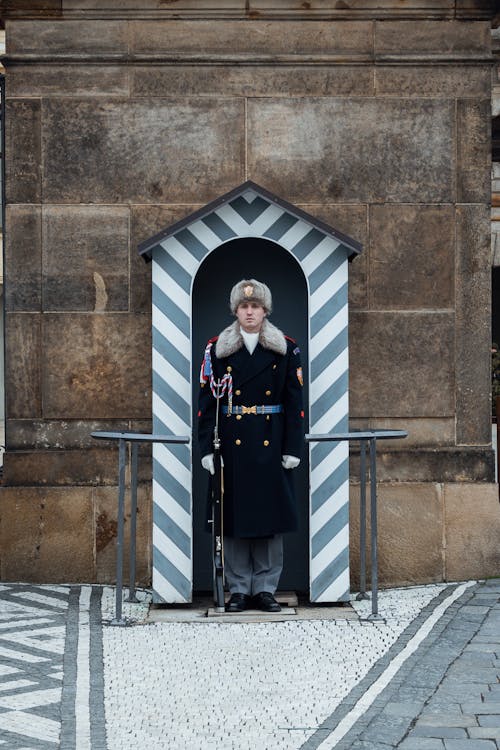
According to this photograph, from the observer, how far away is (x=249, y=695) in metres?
5.82

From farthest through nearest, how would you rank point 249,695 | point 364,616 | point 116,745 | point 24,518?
1. point 24,518
2. point 364,616
3. point 249,695
4. point 116,745

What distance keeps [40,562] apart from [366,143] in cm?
317

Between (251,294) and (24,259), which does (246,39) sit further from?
(24,259)

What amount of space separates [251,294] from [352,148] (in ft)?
4.46

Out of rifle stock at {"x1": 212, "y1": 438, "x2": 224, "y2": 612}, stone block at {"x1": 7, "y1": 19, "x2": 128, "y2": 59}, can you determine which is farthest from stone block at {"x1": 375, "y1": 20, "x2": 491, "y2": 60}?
rifle stock at {"x1": 212, "y1": 438, "x2": 224, "y2": 612}

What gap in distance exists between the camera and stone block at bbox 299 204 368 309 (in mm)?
8500

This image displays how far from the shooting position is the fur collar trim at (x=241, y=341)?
7754mm

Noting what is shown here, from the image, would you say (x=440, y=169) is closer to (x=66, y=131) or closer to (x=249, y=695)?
(x=66, y=131)

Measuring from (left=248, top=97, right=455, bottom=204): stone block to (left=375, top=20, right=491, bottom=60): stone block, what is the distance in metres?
0.30

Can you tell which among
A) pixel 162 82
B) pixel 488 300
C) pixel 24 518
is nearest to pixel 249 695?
pixel 24 518

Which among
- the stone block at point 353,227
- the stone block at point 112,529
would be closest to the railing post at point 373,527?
the stone block at point 353,227

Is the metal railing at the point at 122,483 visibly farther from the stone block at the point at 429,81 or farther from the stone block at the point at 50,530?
the stone block at the point at 429,81

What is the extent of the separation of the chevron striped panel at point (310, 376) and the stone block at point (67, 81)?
116 cm

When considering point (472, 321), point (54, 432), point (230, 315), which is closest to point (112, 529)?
point (54, 432)
